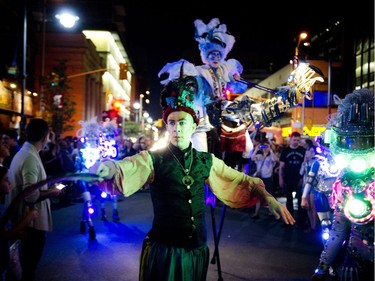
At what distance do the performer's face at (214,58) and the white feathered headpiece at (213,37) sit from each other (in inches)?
1.7

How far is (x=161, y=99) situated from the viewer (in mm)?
3781

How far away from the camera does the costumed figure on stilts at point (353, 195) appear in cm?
357

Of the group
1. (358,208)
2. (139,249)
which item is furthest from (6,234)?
(139,249)

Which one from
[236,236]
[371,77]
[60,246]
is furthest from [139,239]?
[371,77]

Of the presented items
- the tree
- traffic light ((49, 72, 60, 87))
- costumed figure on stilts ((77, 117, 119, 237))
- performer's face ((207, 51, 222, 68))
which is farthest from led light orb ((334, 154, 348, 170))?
traffic light ((49, 72, 60, 87))

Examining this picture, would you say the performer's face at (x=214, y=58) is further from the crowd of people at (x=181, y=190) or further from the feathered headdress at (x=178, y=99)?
the feathered headdress at (x=178, y=99)

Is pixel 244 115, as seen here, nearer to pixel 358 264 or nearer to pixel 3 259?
pixel 358 264

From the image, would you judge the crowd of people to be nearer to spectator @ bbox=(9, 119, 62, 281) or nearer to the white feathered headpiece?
spectator @ bbox=(9, 119, 62, 281)

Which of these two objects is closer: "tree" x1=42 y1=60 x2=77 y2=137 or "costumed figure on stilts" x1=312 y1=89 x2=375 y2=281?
"costumed figure on stilts" x1=312 y1=89 x2=375 y2=281

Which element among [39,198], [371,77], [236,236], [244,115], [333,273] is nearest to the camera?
[39,198]

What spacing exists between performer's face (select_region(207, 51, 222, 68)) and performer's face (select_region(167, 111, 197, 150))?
2.02 m

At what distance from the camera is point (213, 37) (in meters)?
5.20

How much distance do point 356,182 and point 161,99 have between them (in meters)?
1.98

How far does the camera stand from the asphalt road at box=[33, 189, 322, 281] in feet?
18.5
